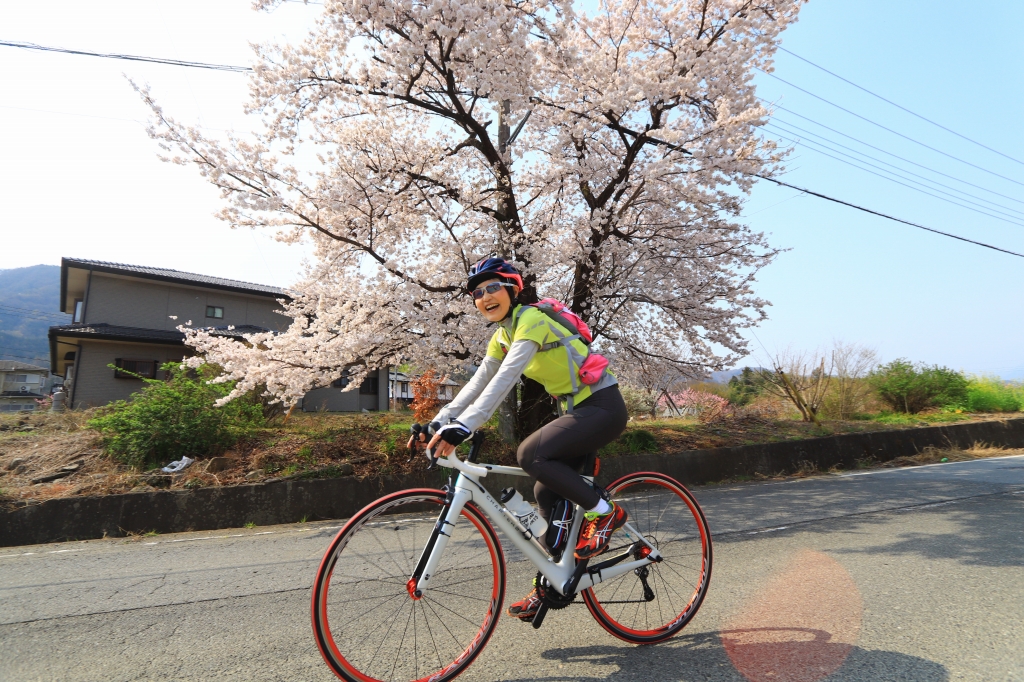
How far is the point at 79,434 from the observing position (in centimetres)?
826

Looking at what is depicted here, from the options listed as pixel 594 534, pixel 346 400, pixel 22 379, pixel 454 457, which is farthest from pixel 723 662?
pixel 22 379

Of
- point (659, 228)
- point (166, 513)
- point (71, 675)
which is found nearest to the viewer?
point (71, 675)

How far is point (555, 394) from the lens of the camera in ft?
9.17

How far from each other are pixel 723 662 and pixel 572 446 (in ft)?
3.78

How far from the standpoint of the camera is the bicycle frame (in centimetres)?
242

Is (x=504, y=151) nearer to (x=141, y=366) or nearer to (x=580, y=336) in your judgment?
(x=580, y=336)

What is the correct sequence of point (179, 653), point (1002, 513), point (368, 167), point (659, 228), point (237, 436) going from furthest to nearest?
point (659, 228) → point (368, 167) → point (237, 436) → point (1002, 513) → point (179, 653)

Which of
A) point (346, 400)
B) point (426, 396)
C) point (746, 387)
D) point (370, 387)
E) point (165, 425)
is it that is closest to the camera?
point (165, 425)

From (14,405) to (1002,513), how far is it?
190 feet

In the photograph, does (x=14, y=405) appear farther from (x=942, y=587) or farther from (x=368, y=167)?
(x=942, y=587)

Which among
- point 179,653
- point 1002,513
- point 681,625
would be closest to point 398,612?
point 179,653

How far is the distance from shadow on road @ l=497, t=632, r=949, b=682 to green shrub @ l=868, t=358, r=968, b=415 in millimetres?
16537

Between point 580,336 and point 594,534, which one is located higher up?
point 580,336

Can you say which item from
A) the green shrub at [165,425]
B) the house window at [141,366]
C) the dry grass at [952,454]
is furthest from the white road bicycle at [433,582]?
the house window at [141,366]
